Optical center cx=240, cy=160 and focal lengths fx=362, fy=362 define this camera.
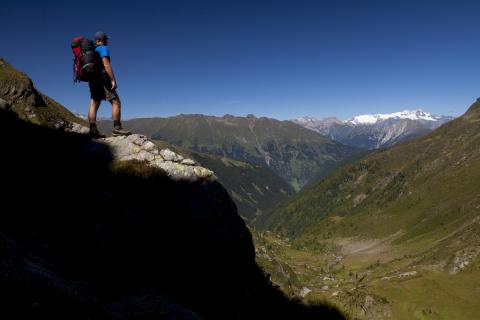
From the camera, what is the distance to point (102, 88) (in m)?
21.2

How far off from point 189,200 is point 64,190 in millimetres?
9499

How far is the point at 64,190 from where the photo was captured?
638 inches

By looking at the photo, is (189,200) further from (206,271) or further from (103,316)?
(103,316)

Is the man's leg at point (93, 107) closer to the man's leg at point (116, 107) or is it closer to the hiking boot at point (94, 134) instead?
the man's leg at point (116, 107)

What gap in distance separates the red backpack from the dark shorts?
620mm

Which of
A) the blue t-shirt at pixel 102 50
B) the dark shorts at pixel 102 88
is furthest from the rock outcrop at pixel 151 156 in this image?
the blue t-shirt at pixel 102 50

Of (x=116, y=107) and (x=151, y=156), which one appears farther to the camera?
(x=151, y=156)

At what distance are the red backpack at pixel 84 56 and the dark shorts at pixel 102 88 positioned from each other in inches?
24.4

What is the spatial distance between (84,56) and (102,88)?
2191 millimetres

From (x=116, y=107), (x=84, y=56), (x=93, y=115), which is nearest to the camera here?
(x=84, y=56)

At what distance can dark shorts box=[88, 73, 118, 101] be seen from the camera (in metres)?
20.5

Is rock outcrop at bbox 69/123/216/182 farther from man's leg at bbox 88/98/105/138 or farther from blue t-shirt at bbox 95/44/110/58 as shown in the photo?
blue t-shirt at bbox 95/44/110/58

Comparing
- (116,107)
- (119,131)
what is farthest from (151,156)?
(116,107)

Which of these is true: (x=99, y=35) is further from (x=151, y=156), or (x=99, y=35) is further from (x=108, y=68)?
(x=151, y=156)
